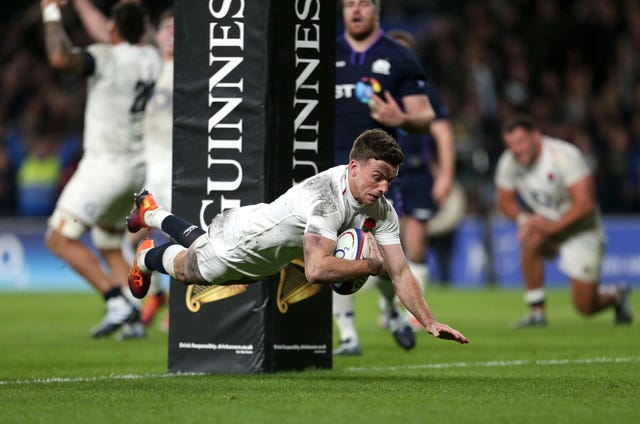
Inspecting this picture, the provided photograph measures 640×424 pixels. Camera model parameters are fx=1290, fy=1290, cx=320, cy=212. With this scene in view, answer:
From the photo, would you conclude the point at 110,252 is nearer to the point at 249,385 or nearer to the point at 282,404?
the point at 249,385

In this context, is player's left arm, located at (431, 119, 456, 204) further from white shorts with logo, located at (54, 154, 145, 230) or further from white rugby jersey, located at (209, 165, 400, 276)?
white rugby jersey, located at (209, 165, 400, 276)

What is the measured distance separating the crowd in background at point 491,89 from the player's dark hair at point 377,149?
14.1 meters

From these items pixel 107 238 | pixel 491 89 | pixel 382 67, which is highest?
pixel 382 67

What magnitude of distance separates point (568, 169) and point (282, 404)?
7.49 metres

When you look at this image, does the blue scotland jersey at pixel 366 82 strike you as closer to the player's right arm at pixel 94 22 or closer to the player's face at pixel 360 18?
the player's face at pixel 360 18

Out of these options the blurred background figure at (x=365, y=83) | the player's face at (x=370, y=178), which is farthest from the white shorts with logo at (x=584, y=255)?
the player's face at (x=370, y=178)

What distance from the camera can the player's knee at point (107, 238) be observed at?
39.4ft

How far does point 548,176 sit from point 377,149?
6731 millimetres

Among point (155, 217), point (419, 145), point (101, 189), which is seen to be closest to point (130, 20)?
point (101, 189)

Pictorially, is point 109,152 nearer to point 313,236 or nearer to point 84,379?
point 84,379

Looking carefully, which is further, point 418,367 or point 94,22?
point 94,22

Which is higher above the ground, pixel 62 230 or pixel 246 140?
pixel 246 140

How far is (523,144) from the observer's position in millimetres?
13328

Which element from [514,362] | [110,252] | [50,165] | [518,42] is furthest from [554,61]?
[514,362]
